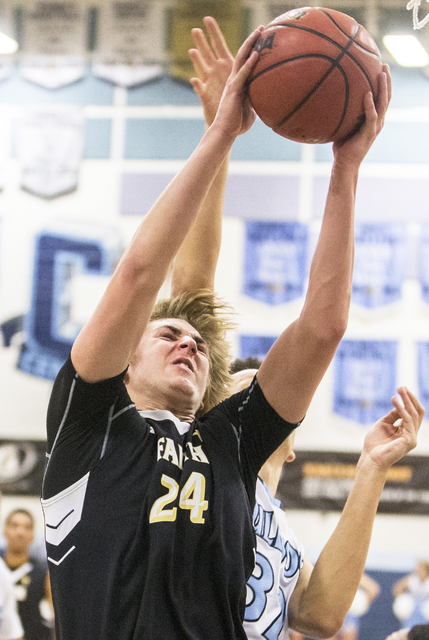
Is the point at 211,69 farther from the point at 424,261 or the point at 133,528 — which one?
the point at 424,261

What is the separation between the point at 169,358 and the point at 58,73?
458 centimetres

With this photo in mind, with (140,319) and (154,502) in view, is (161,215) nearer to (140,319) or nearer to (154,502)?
(140,319)

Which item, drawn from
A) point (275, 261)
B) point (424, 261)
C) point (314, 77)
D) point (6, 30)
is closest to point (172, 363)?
point (314, 77)

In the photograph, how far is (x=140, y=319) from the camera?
1.23 metres

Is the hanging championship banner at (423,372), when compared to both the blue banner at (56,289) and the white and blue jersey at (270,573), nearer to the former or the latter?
the blue banner at (56,289)

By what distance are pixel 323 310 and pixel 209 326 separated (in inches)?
23.7

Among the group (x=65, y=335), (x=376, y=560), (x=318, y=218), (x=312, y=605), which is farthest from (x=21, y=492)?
(x=312, y=605)

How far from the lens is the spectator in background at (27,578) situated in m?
4.58

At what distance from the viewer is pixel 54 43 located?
5.40 metres

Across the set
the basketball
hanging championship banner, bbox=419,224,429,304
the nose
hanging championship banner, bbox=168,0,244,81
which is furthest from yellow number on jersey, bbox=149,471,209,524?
hanging championship banner, bbox=168,0,244,81

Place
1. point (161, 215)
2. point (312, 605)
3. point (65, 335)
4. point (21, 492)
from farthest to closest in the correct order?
point (65, 335) < point (21, 492) < point (312, 605) < point (161, 215)

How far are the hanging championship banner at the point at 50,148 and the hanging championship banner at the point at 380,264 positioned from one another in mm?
2423

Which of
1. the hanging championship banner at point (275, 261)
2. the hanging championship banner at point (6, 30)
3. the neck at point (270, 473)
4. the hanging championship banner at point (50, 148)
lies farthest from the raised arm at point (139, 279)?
the hanging championship banner at point (6, 30)

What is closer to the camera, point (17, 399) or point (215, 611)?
point (215, 611)
